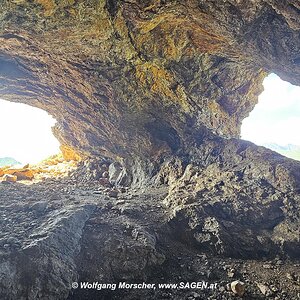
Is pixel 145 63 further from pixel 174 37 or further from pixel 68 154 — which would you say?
pixel 68 154

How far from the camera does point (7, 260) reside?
4.55m

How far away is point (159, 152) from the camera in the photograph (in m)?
10.6

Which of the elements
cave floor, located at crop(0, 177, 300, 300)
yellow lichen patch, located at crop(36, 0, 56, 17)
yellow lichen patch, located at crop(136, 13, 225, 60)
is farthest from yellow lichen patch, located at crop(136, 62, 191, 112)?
cave floor, located at crop(0, 177, 300, 300)

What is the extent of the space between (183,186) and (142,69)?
3.92 meters

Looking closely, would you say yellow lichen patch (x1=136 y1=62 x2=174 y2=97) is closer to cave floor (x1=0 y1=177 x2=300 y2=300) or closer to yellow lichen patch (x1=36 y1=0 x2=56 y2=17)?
yellow lichen patch (x1=36 y1=0 x2=56 y2=17)

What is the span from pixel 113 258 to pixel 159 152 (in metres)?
5.78

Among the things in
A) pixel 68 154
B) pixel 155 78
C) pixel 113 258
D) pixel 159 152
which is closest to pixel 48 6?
pixel 155 78

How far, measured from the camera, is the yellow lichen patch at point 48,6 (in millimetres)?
5695

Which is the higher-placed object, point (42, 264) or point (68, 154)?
point (68, 154)

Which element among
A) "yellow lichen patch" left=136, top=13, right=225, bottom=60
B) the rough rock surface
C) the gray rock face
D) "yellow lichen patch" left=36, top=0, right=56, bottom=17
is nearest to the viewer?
the gray rock face

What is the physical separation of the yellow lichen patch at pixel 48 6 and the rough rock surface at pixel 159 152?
0.04 m

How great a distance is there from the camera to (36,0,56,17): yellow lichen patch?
5.69 metres

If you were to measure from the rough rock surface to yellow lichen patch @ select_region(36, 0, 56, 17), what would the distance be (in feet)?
0.13

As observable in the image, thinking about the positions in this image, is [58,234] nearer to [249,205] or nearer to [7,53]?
[249,205]
